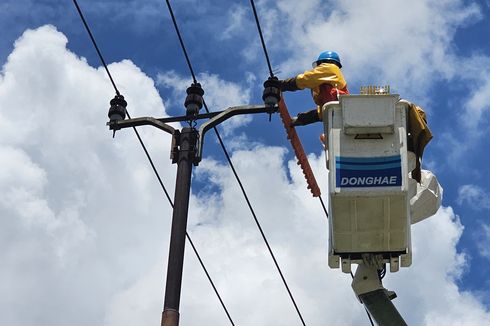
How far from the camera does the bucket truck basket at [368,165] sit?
7.64 meters

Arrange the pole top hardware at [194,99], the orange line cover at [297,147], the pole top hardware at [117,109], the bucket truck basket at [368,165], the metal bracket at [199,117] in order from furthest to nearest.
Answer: the orange line cover at [297,147] → the pole top hardware at [117,109] → the pole top hardware at [194,99] → the metal bracket at [199,117] → the bucket truck basket at [368,165]

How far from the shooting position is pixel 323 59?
9.44 meters

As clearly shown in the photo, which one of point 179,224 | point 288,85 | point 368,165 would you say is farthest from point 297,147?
point 179,224

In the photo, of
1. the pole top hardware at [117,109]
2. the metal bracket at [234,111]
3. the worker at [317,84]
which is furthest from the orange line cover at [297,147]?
the pole top hardware at [117,109]

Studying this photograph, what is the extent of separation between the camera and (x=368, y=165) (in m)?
7.67

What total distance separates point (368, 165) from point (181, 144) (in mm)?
1721

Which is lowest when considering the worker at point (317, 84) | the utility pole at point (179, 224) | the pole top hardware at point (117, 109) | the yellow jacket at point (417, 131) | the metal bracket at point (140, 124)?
the utility pole at point (179, 224)

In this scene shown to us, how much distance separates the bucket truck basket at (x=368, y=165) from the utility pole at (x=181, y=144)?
84cm

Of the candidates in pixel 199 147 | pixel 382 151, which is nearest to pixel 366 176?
pixel 382 151

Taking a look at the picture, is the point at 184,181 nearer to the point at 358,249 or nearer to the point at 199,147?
the point at 199,147

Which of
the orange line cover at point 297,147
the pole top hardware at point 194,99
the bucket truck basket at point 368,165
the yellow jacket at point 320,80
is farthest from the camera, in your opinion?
the orange line cover at point 297,147

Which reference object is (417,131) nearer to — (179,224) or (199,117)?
(199,117)

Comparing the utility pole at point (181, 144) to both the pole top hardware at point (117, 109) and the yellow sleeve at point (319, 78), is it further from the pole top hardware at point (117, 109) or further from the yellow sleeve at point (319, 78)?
the yellow sleeve at point (319, 78)

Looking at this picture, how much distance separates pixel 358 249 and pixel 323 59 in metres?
2.33
